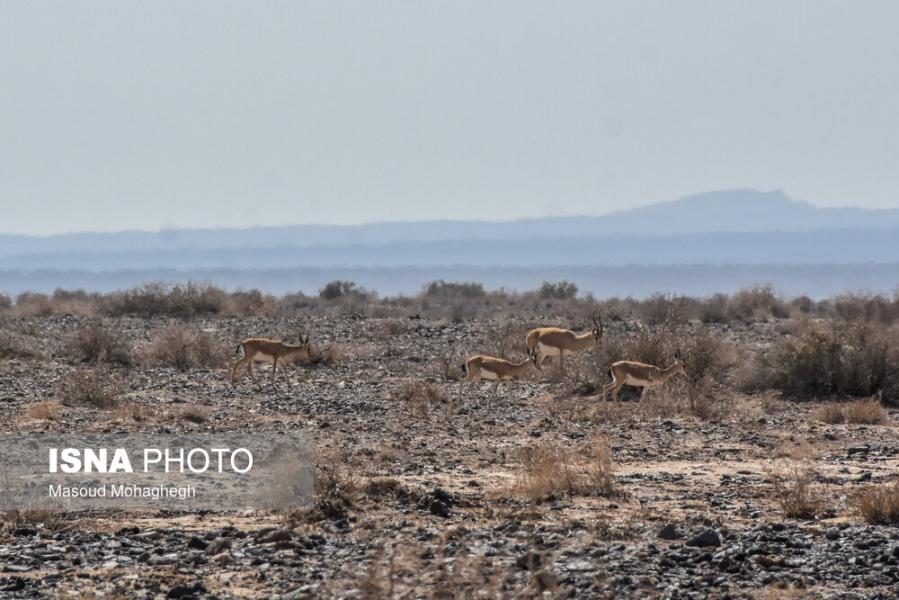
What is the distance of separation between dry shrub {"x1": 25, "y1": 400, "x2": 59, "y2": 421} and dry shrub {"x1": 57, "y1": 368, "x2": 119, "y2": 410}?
84 cm

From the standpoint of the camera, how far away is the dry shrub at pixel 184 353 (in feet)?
79.2

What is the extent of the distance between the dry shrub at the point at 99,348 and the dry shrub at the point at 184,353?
47 cm

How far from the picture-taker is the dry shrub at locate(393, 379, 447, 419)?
18.4m

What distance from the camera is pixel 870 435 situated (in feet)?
54.1

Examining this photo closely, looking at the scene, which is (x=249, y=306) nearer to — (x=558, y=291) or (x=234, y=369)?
(x=558, y=291)

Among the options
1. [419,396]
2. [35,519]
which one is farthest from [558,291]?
[35,519]

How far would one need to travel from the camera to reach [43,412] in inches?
652

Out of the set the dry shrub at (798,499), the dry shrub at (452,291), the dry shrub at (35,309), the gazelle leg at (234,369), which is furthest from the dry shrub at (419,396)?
the dry shrub at (452,291)

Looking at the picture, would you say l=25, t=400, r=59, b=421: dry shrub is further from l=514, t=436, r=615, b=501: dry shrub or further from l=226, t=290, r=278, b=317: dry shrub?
l=226, t=290, r=278, b=317: dry shrub

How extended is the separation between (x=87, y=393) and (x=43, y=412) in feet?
5.11

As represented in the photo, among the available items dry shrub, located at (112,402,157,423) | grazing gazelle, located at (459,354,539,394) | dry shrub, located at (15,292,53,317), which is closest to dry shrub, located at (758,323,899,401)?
grazing gazelle, located at (459,354,539,394)

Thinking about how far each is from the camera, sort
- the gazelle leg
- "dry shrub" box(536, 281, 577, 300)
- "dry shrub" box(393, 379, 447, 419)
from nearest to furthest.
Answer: "dry shrub" box(393, 379, 447, 419), the gazelle leg, "dry shrub" box(536, 281, 577, 300)

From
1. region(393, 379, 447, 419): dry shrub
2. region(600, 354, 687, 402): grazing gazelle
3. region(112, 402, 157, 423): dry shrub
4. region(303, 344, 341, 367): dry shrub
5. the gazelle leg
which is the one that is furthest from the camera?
region(303, 344, 341, 367): dry shrub

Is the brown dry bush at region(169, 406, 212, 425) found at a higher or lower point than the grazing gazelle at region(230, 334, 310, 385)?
A: lower
